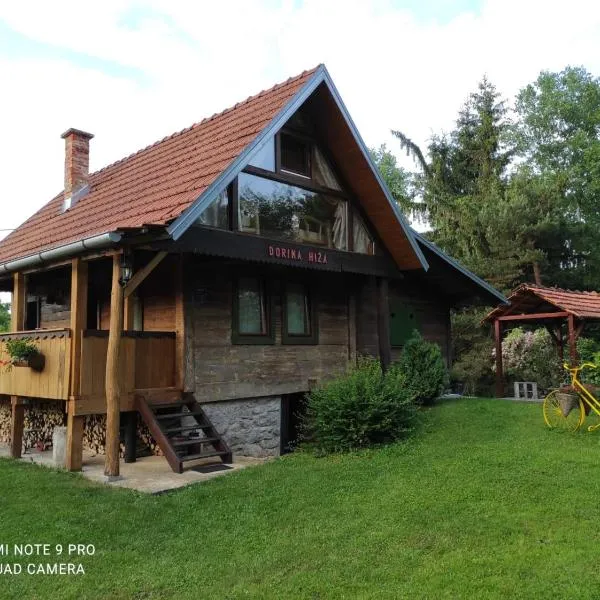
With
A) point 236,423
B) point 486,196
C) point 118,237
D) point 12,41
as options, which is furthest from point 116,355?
point 486,196

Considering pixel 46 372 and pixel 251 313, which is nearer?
pixel 46 372

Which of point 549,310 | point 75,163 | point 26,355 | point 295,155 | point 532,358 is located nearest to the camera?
point 26,355

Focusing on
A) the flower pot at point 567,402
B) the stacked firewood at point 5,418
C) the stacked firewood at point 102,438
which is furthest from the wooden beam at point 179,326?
the flower pot at point 567,402

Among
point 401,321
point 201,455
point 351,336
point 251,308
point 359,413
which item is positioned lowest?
point 201,455

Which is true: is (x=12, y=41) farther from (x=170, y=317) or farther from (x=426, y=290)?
(x=426, y=290)

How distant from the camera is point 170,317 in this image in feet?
34.8

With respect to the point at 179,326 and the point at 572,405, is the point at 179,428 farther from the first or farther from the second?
the point at 572,405

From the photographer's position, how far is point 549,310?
14938mm

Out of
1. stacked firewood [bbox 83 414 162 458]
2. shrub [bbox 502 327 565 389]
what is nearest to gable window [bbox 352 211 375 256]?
stacked firewood [bbox 83 414 162 458]

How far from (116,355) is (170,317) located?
210 cm

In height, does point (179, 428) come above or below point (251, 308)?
below

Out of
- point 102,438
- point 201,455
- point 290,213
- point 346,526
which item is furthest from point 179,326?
point 346,526

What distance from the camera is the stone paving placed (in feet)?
26.6

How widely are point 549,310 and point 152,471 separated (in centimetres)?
1021
